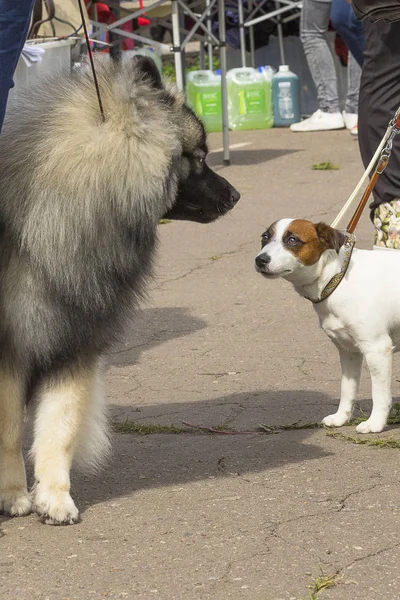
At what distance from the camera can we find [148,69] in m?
3.15

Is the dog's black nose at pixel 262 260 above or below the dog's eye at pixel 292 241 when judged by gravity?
below

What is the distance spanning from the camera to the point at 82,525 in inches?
126

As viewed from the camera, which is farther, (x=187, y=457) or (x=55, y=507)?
(x=187, y=457)

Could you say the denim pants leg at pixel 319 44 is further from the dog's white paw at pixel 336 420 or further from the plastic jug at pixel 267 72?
the dog's white paw at pixel 336 420

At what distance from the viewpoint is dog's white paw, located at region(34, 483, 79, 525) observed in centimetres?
319

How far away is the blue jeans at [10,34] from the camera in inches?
122

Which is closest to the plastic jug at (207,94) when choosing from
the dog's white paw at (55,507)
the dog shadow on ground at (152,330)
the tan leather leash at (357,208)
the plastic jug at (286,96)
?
the plastic jug at (286,96)

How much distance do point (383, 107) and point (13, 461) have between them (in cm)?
222

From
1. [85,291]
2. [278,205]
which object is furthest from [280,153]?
[85,291]

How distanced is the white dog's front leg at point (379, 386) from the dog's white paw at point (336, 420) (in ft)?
0.33

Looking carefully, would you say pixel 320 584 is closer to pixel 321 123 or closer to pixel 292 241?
pixel 292 241

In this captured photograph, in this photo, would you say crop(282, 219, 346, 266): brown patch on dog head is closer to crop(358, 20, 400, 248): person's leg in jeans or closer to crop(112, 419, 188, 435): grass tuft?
crop(358, 20, 400, 248): person's leg in jeans

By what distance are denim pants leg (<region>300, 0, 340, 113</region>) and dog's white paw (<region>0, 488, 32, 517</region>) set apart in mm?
8364

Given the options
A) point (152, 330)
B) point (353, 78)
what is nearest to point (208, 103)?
point (353, 78)
